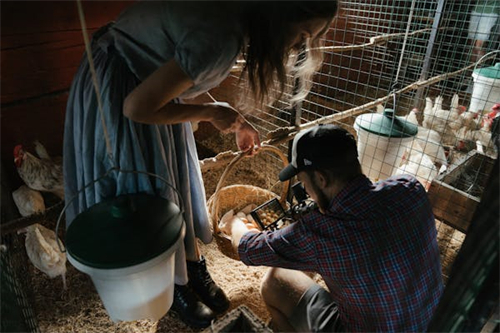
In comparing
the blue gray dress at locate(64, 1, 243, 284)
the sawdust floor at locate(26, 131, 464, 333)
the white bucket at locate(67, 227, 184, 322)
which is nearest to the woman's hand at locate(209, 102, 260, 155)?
the blue gray dress at locate(64, 1, 243, 284)

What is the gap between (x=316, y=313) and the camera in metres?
1.18

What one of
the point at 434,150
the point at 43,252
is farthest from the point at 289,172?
the point at 434,150

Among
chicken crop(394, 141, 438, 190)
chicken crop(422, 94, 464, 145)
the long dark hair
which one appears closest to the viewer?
the long dark hair

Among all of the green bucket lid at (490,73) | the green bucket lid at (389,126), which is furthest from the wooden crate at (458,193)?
the green bucket lid at (490,73)

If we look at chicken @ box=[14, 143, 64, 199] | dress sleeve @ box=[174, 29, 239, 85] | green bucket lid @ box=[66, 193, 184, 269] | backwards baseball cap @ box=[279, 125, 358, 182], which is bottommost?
chicken @ box=[14, 143, 64, 199]

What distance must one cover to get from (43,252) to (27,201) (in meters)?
0.25

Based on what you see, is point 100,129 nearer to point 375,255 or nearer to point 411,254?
point 375,255

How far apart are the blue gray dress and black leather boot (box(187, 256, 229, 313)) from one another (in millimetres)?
521

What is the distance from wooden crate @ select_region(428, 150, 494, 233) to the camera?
1.55 metres

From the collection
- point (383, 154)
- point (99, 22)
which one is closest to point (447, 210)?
point (383, 154)

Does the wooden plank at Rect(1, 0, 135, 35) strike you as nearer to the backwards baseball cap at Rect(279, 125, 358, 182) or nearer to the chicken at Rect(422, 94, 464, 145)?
the backwards baseball cap at Rect(279, 125, 358, 182)

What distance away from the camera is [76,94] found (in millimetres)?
990

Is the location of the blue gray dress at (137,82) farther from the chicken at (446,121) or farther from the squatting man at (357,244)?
the chicken at (446,121)

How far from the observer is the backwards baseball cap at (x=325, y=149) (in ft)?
3.43
